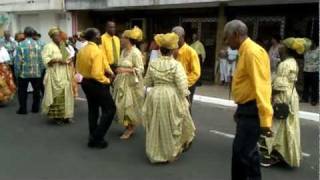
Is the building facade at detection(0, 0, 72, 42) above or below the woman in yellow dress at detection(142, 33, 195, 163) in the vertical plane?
above

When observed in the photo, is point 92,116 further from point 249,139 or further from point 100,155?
point 249,139

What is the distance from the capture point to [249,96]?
3992mm

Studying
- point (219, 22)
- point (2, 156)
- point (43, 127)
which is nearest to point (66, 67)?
point (43, 127)

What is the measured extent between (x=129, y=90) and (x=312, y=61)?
5.69 meters

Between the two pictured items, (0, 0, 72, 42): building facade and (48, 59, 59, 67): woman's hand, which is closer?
(48, 59, 59, 67): woman's hand

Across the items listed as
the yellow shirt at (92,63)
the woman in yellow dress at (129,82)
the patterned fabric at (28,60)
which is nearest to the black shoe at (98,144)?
the woman in yellow dress at (129,82)

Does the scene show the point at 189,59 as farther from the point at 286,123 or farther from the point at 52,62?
the point at 52,62

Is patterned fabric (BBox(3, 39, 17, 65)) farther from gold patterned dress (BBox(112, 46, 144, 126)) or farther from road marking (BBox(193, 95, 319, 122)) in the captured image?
gold patterned dress (BBox(112, 46, 144, 126))

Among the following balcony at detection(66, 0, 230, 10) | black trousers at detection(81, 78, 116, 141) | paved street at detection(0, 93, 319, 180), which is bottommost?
paved street at detection(0, 93, 319, 180)

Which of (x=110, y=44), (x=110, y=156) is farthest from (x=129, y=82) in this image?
(x=110, y=44)

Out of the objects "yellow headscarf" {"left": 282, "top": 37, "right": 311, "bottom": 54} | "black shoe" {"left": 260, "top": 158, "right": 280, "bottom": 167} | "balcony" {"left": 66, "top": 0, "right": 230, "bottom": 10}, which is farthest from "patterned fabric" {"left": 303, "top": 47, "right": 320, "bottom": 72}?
"black shoe" {"left": 260, "top": 158, "right": 280, "bottom": 167}

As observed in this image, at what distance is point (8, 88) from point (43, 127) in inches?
111

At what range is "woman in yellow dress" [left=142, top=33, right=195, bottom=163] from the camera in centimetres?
542

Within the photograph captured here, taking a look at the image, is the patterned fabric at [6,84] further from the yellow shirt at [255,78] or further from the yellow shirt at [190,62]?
the yellow shirt at [255,78]
